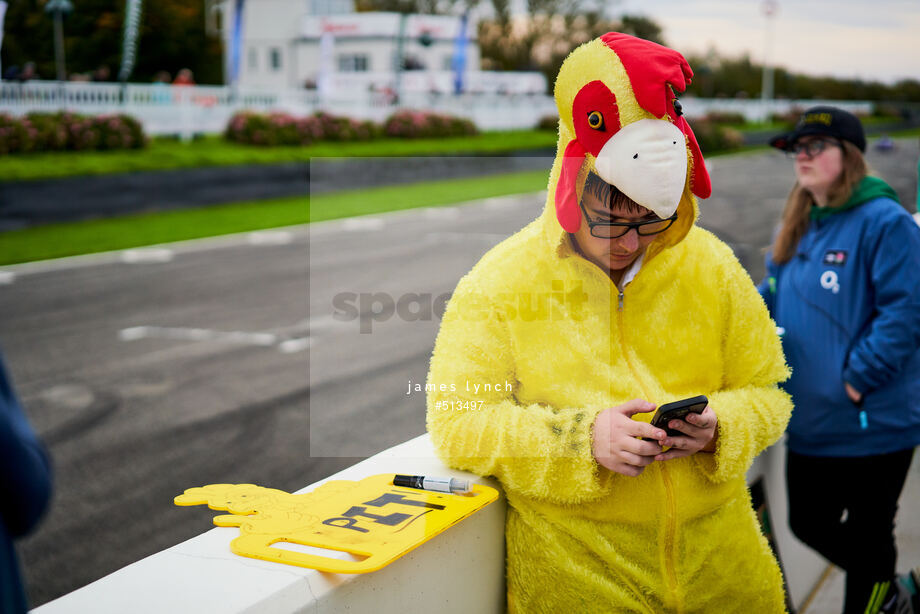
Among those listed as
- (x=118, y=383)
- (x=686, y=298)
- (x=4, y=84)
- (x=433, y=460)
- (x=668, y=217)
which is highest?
(x=4, y=84)

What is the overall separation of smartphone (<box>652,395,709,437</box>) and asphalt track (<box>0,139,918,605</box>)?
96 centimetres

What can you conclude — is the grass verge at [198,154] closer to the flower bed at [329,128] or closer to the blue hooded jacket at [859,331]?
the flower bed at [329,128]

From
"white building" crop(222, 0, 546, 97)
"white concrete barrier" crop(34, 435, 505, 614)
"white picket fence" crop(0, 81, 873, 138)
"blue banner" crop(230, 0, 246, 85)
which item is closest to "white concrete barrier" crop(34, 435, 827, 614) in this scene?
Result: "white concrete barrier" crop(34, 435, 505, 614)

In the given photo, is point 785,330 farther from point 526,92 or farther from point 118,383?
point 526,92

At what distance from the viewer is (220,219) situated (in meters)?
15.8

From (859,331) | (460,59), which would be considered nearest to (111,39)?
(460,59)

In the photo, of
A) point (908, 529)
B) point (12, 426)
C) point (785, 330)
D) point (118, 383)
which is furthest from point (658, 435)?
point (118, 383)

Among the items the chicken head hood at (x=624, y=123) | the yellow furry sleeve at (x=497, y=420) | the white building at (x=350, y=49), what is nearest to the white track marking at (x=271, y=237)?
the yellow furry sleeve at (x=497, y=420)

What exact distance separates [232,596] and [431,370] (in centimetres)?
63

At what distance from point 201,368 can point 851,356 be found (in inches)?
226

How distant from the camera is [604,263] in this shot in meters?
1.78

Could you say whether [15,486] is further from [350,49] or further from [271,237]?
[350,49]

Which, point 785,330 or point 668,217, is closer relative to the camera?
point 668,217

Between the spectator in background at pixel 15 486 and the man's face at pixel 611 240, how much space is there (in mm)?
1139
